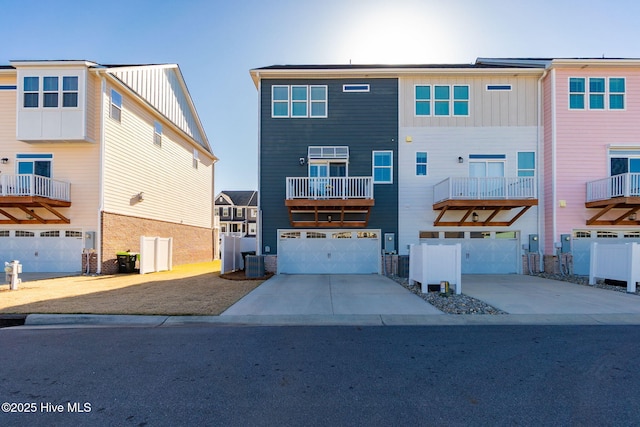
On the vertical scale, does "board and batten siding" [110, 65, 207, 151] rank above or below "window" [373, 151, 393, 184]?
above

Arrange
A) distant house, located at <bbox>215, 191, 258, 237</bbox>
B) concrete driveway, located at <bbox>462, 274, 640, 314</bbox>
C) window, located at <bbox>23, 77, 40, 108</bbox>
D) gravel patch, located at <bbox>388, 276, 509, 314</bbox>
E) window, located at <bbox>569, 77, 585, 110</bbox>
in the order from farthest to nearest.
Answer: distant house, located at <bbox>215, 191, 258, 237</bbox> → window, located at <bbox>569, 77, 585, 110</bbox> → window, located at <bbox>23, 77, 40, 108</bbox> → concrete driveway, located at <bbox>462, 274, 640, 314</bbox> → gravel patch, located at <bbox>388, 276, 509, 314</bbox>

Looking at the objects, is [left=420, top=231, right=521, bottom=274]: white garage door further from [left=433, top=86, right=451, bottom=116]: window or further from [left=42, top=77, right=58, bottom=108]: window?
[left=42, top=77, right=58, bottom=108]: window

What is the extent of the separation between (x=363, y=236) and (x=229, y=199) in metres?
34.7

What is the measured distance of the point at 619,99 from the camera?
49.5 feet

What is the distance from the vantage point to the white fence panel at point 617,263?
10383 mm

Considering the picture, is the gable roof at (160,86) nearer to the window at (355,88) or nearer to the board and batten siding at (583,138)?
the window at (355,88)

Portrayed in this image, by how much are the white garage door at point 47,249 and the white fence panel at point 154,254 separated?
2.85 metres

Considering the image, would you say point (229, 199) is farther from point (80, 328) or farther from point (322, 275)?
point (80, 328)

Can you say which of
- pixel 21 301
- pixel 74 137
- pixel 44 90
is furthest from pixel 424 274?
pixel 44 90

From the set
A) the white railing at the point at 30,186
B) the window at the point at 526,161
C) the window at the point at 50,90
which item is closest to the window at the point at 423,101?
the window at the point at 526,161

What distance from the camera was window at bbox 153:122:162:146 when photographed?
19219mm

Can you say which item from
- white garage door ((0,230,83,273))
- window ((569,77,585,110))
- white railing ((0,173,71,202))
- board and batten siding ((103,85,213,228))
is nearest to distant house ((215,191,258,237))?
board and batten siding ((103,85,213,228))

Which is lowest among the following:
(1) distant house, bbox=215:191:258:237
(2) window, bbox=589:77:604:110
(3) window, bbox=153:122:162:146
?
(1) distant house, bbox=215:191:258:237

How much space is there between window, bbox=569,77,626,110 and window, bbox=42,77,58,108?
22601mm
